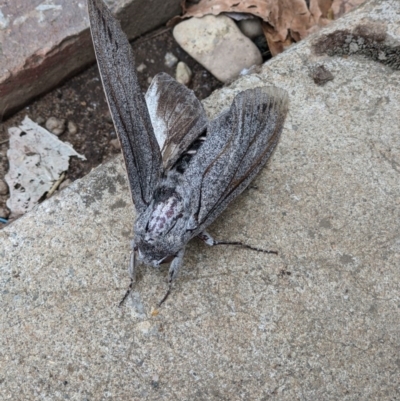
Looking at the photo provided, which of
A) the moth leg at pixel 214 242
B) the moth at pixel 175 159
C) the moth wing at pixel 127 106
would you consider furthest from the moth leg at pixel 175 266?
the moth wing at pixel 127 106

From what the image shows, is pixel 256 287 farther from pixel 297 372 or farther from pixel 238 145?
pixel 238 145

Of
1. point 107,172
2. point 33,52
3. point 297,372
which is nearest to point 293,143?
point 107,172

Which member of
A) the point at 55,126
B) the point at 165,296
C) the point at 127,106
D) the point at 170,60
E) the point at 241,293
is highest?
the point at 127,106

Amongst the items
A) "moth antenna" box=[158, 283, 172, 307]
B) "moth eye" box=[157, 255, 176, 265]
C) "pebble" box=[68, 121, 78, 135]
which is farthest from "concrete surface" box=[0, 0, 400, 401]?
"pebble" box=[68, 121, 78, 135]

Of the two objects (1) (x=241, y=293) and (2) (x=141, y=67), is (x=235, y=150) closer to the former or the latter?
(1) (x=241, y=293)

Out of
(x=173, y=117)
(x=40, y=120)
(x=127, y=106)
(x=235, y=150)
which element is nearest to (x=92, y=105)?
(x=40, y=120)

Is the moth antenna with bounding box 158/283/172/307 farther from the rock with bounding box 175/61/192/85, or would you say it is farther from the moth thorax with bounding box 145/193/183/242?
the rock with bounding box 175/61/192/85

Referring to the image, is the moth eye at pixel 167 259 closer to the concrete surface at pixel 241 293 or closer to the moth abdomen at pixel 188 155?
the concrete surface at pixel 241 293
